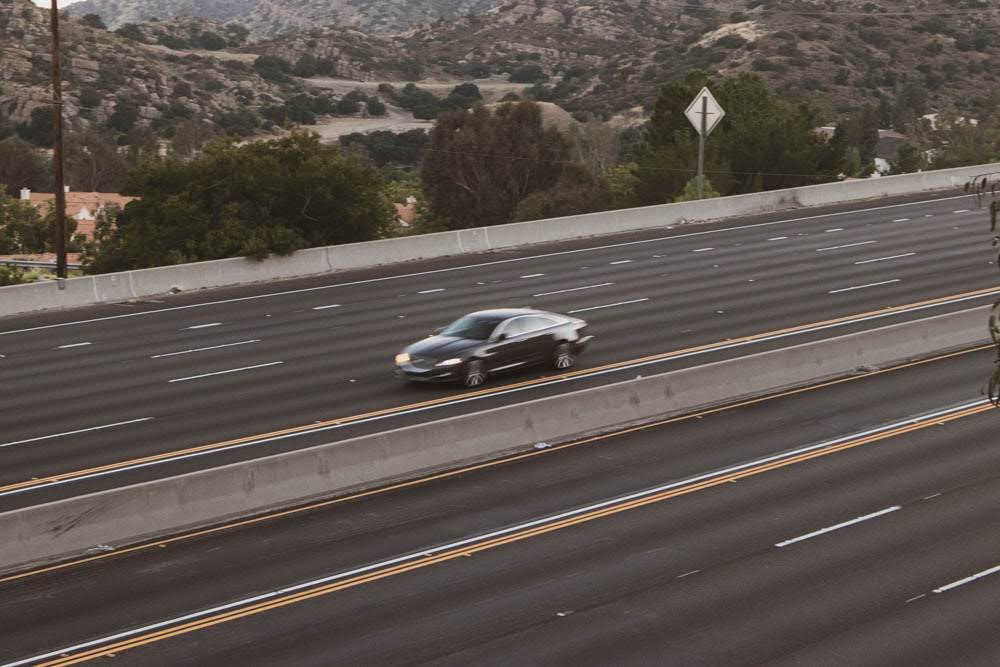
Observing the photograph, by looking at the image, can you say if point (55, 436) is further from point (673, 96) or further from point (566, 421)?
point (673, 96)

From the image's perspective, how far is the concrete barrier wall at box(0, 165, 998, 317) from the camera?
36062 millimetres

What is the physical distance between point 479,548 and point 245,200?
30.1 m

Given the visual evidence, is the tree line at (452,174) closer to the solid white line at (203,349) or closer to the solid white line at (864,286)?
the solid white line at (203,349)

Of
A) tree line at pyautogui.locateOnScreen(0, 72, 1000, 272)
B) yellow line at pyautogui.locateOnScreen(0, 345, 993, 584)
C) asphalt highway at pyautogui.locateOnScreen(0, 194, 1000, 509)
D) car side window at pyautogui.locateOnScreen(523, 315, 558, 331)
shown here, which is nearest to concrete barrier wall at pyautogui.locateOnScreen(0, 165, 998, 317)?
asphalt highway at pyautogui.locateOnScreen(0, 194, 1000, 509)

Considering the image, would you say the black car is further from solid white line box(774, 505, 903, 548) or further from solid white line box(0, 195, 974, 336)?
solid white line box(0, 195, 974, 336)

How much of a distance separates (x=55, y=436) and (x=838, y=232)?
28.8 metres

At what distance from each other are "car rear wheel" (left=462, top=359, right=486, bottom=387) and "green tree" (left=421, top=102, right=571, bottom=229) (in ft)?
188

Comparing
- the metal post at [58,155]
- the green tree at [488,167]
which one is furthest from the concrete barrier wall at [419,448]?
the green tree at [488,167]

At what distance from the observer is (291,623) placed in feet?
45.6

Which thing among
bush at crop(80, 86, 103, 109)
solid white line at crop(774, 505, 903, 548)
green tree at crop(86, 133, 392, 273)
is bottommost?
solid white line at crop(774, 505, 903, 548)

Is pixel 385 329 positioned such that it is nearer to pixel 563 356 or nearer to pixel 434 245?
pixel 563 356

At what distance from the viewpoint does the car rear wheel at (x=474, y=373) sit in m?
25.4

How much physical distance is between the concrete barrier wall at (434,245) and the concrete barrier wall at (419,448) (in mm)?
18110

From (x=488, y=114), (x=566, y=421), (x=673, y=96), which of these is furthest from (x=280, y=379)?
(x=488, y=114)
